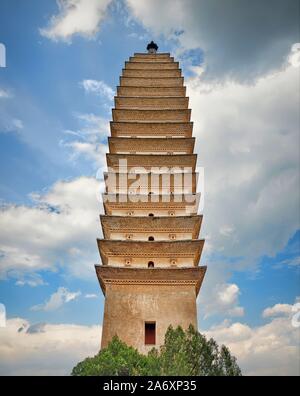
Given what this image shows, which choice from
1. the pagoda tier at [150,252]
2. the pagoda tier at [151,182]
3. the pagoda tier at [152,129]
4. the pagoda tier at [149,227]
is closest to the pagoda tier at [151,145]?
the pagoda tier at [152,129]

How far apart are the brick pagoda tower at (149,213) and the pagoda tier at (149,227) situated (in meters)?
0.05

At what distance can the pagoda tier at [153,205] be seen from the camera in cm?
2044

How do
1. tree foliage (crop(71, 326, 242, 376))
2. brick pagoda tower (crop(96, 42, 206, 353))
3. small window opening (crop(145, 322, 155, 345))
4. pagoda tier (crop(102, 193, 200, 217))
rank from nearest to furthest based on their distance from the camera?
tree foliage (crop(71, 326, 242, 376)) < small window opening (crop(145, 322, 155, 345)) < brick pagoda tower (crop(96, 42, 206, 353)) < pagoda tier (crop(102, 193, 200, 217))

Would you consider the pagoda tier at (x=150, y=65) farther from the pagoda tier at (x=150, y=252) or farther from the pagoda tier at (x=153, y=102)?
the pagoda tier at (x=150, y=252)

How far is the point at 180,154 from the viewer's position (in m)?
22.1

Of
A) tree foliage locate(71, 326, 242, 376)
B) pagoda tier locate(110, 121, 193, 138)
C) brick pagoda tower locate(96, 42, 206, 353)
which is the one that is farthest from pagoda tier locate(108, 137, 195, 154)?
tree foliage locate(71, 326, 242, 376)

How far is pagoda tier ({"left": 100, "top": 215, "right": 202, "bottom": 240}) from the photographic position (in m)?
19.1

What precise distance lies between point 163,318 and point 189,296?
143 cm

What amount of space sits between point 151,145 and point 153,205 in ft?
13.2

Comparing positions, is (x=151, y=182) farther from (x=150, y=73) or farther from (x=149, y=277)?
(x=150, y=73)

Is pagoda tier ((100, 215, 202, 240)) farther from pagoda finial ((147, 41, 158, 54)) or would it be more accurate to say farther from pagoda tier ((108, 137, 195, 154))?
pagoda finial ((147, 41, 158, 54))

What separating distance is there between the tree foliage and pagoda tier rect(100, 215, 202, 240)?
7639mm
